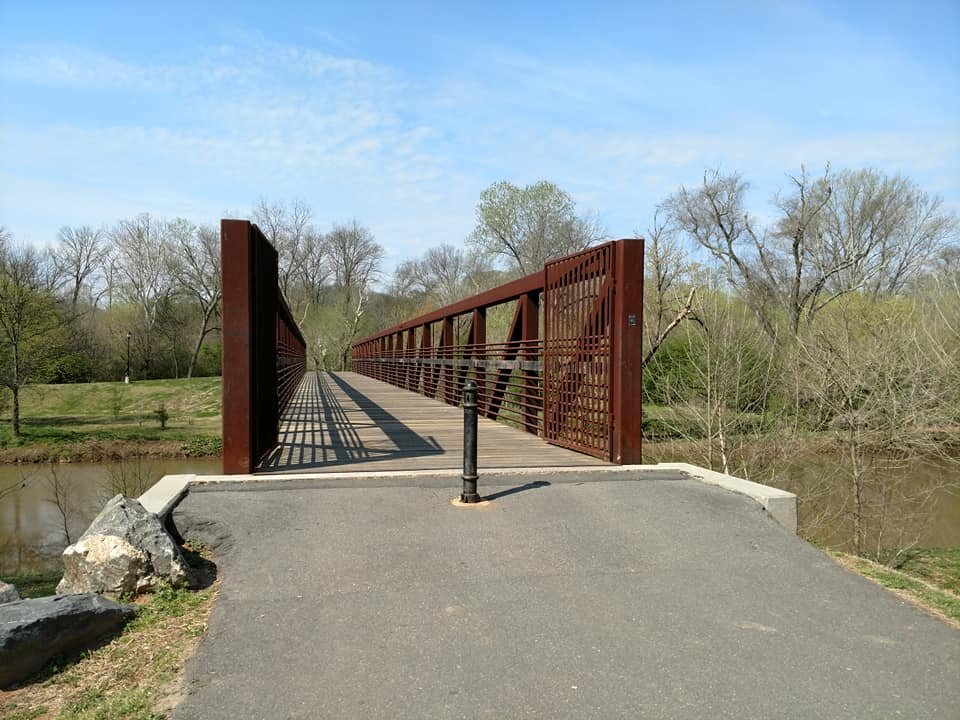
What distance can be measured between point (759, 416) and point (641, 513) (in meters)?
11.6

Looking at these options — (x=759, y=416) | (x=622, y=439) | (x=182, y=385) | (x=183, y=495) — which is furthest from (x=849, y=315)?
(x=182, y=385)

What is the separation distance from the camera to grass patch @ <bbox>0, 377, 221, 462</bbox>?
83.5 ft

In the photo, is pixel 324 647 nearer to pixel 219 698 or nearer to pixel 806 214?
pixel 219 698

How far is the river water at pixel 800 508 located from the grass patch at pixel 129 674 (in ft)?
35.6

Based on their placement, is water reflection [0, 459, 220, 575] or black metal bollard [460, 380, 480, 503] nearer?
black metal bollard [460, 380, 480, 503]

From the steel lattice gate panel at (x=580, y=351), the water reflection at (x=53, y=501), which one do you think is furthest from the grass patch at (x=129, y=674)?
the water reflection at (x=53, y=501)

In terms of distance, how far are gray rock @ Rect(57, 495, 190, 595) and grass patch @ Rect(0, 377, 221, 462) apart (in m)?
23.3

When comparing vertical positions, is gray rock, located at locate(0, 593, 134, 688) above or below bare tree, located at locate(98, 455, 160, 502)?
above

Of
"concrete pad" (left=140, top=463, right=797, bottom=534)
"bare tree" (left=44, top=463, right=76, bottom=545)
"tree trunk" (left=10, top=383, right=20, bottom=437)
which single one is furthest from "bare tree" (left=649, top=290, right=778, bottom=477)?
"tree trunk" (left=10, top=383, right=20, bottom=437)

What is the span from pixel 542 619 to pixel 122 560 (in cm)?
211

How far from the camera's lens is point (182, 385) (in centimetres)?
4088

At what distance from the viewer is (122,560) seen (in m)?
3.56

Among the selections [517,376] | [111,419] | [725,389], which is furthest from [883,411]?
[111,419]

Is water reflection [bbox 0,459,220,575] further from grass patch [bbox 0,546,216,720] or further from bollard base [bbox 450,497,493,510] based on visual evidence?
grass patch [bbox 0,546,216,720]
